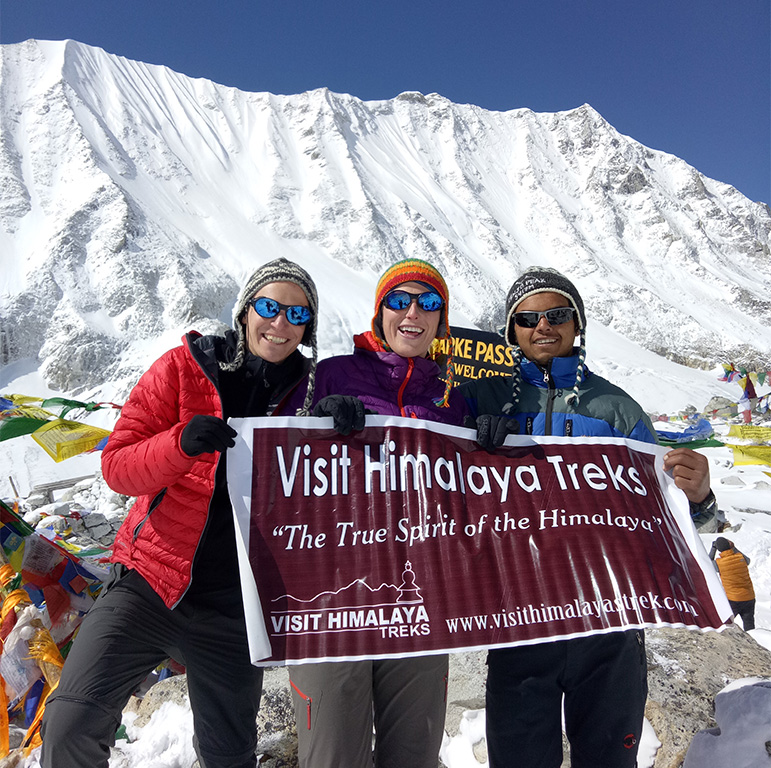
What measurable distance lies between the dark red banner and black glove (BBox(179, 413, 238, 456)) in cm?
10

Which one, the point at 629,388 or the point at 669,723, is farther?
the point at 629,388

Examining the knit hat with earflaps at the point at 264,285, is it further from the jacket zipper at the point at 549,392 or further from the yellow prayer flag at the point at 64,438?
the yellow prayer flag at the point at 64,438

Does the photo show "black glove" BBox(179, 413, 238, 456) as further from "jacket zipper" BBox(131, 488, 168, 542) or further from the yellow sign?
the yellow sign

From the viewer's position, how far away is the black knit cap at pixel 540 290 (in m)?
2.34

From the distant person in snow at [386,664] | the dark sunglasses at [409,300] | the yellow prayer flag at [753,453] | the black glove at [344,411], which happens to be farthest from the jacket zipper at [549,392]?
the yellow prayer flag at [753,453]

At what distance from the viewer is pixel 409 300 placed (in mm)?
2326

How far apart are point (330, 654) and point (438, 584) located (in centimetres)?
49

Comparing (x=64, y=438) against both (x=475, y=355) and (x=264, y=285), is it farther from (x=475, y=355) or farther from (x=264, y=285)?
(x=475, y=355)

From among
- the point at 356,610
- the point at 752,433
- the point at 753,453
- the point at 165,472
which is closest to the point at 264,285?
the point at 165,472

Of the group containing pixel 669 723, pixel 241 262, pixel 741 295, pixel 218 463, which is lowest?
pixel 669 723

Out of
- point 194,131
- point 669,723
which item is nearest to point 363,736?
point 669,723

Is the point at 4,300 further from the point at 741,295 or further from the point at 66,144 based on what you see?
the point at 741,295

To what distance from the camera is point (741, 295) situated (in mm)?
46062

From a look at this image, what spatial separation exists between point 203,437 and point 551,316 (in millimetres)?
1653
